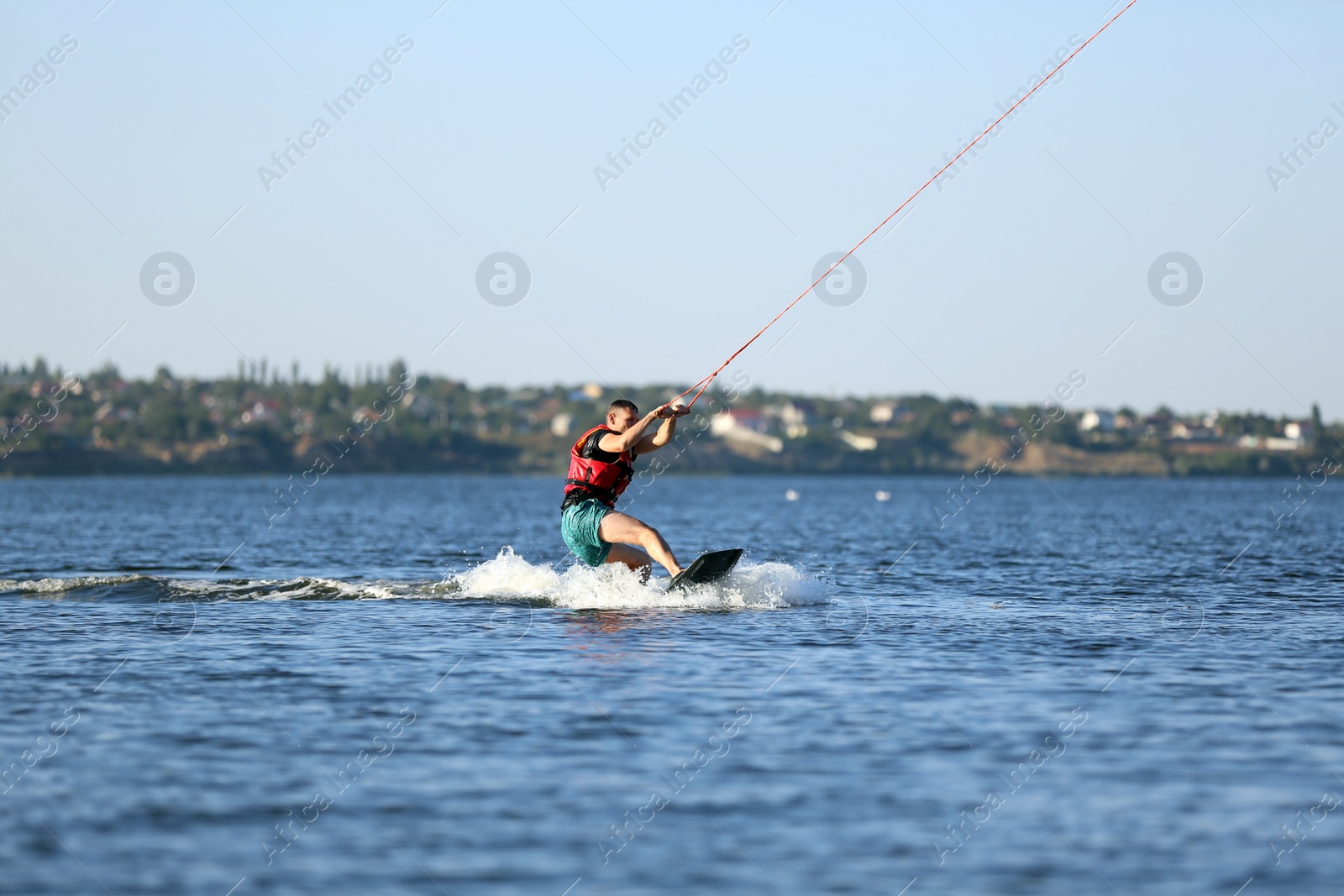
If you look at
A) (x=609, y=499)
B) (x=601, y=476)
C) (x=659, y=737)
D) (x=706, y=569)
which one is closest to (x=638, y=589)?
(x=706, y=569)

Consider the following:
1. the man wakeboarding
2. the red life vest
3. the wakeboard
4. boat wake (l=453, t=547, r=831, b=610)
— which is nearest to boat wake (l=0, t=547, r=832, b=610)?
boat wake (l=453, t=547, r=831, b=610)

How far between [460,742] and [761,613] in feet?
22.9

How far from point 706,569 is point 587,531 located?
1.43 m

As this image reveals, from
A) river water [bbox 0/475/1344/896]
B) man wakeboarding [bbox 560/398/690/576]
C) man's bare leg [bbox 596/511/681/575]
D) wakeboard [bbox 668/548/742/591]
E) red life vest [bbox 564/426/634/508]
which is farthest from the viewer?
red life vest [bbox 564/426/634/508]

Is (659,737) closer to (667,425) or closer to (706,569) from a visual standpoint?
(667,425)

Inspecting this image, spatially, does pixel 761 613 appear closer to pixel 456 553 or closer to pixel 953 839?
pixel 953 839

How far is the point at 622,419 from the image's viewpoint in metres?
15.3

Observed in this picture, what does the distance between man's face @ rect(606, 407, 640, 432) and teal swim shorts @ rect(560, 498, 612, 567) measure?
94 centimetres

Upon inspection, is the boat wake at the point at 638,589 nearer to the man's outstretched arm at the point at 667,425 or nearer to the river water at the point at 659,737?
the river water at the point at 659,737

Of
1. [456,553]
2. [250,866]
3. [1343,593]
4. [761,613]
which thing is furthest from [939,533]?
[250,866]

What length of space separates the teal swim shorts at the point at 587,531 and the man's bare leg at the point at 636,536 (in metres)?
0.10

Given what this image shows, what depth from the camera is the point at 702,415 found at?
511 ft

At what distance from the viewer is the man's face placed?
15227mm

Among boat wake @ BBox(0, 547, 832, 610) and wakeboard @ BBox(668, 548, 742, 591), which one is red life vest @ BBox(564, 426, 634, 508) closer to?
boat wake @ BBox(0, 547, 832, 610)
